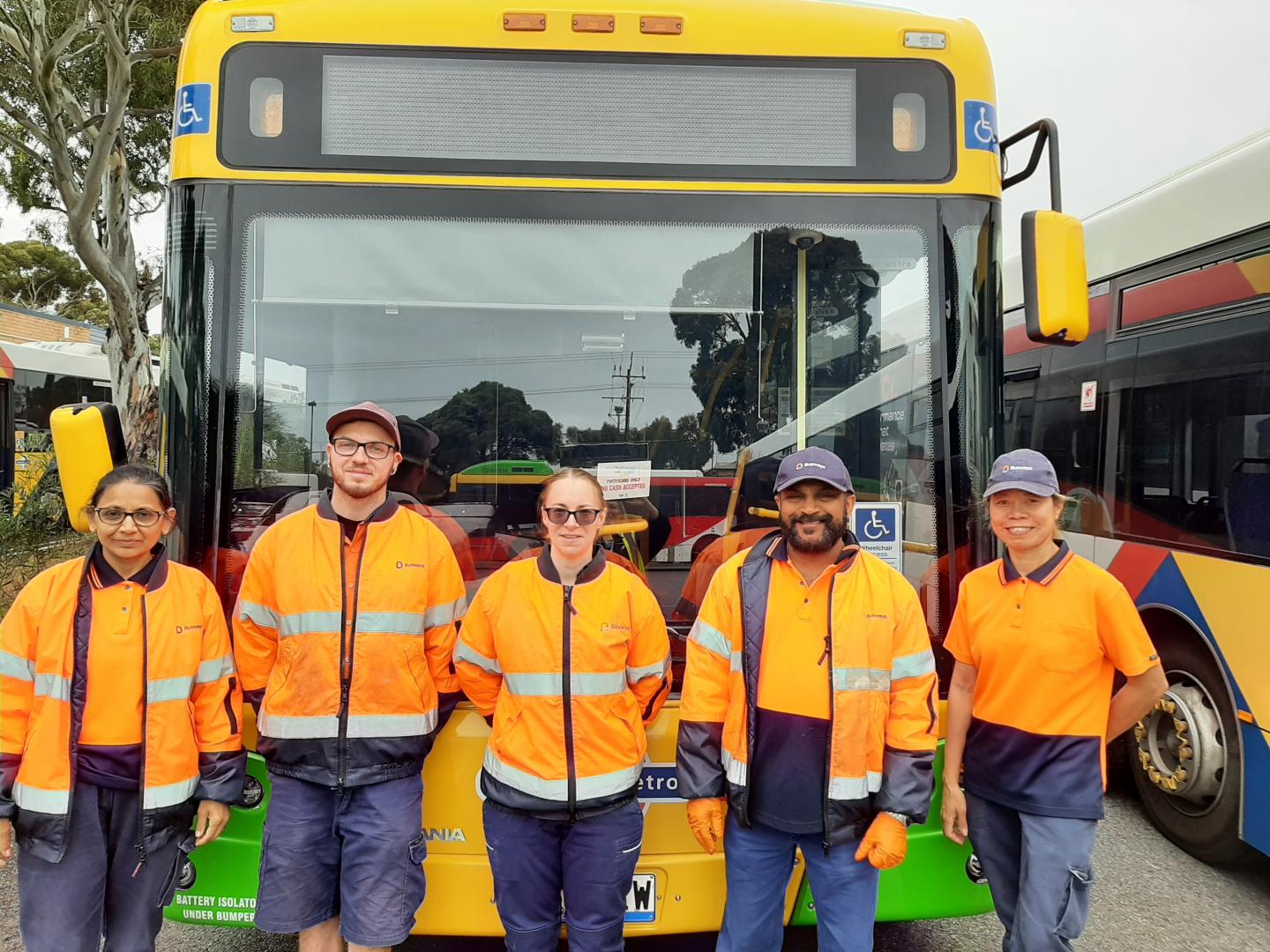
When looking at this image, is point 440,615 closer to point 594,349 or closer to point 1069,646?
point 594,349

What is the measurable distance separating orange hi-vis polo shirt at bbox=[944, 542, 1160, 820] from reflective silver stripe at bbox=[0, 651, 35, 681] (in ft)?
8.34

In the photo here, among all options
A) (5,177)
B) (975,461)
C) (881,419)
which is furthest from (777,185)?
(5,177)

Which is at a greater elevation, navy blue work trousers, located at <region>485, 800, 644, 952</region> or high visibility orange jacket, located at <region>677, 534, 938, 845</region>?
high visibility orange jacket, located at <region>677, 534, 938, 845</region>

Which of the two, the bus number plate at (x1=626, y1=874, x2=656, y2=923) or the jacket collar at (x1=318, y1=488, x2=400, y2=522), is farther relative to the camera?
the bus number plate at (x1=626, y1=874, x2=656, y2=923)

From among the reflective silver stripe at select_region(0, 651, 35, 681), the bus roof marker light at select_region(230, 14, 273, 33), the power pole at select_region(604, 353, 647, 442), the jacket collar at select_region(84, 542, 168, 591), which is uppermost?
the bus roof marker light at select_region(230, 14, 273, 33)

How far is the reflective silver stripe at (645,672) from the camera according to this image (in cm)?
239

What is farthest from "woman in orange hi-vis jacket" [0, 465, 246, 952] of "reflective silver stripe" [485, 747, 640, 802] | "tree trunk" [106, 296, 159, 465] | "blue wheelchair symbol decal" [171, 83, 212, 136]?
"tree trunk" [106, 296, 159, 465]

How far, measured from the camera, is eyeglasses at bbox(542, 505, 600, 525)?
2.31 m

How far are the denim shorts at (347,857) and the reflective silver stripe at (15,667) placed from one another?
655 mm

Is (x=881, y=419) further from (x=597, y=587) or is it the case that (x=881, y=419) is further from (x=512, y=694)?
(x=512, y=694)

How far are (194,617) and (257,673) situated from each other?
0.24m

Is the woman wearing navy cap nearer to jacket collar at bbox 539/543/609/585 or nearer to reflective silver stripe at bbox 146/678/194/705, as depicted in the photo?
jacket collar at bbox 539/543/609/585

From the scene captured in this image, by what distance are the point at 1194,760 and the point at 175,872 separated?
4159 millimetres

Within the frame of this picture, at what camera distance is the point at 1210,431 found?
162 inches
